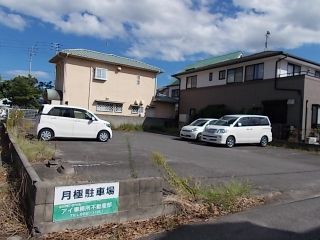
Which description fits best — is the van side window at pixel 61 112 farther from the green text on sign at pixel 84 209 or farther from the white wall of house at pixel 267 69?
the white wall of house at pixel 267 69

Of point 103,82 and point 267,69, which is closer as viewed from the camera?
point 267,69

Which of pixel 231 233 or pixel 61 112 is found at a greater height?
pixel 61 112

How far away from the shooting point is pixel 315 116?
22672 millimetres

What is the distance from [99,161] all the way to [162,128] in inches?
836

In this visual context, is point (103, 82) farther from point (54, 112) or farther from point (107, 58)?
point (54, 112)

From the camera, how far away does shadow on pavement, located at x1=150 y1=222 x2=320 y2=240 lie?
16.2 ft

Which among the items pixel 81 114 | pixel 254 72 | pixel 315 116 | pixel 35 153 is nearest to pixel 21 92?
pixel 254 72

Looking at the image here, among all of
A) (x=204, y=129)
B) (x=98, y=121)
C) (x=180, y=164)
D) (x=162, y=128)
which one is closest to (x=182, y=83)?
(x=162, y=128)

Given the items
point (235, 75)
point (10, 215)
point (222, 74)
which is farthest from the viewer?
point (222, 74)

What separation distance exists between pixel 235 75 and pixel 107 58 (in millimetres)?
11067

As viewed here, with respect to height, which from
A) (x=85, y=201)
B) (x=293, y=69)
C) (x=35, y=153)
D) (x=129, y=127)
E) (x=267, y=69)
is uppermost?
(x=293, y=69)

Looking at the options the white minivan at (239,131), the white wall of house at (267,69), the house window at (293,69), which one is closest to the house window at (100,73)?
the white wall of house at (267,69)

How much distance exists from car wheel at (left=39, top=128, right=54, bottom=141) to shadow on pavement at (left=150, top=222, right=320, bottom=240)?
12.2 m

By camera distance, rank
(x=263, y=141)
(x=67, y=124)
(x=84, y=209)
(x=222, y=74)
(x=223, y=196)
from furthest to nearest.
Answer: (x=222, y=74), (x=263, y=141), (x=67, y=124), (x=223, y=196), (x=84, y=209)
